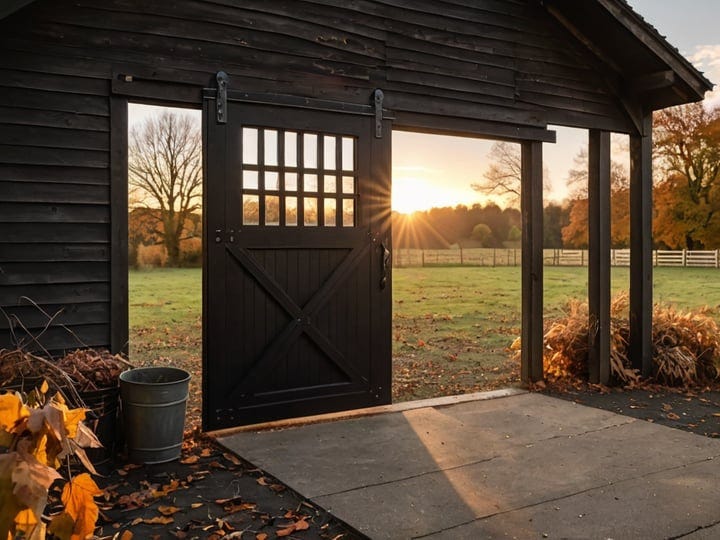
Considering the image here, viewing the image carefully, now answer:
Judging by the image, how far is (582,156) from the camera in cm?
2070

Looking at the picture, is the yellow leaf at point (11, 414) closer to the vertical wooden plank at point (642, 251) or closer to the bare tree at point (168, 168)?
the vertical wooden plank at point (642, 251)

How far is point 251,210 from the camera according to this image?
4.70 meters

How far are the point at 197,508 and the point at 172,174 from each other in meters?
8.92

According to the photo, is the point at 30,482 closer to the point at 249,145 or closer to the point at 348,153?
the point at 249,145

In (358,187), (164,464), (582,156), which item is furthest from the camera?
(582,156)

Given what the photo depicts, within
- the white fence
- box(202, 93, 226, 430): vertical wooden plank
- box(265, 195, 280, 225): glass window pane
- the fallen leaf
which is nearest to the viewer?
the fallen leaf

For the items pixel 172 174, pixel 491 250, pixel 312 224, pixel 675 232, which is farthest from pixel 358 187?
pixel 675 232

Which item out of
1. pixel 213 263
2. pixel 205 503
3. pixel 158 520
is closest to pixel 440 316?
pixel 213 263

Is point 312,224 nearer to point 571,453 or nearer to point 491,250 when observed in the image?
point 571,453

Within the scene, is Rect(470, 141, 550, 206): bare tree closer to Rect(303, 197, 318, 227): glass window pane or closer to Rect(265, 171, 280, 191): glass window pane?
Rect(303, 197, 318, 227): glass window pane

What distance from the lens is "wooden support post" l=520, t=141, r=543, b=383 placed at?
604 centimetres

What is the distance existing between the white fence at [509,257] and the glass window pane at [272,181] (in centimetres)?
1494

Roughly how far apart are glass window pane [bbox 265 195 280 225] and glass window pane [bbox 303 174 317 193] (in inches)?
10.1

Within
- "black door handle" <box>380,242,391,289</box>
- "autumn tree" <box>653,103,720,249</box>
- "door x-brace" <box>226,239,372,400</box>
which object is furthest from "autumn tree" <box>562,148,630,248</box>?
"door x-brace" <box>226,239,372,400</box>
